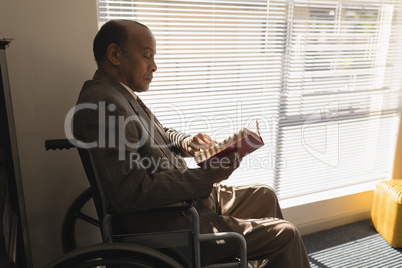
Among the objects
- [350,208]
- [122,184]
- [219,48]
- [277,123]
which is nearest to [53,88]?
[122,184]

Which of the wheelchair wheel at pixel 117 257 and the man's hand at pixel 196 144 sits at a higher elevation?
the man's hand at pixel 196 144

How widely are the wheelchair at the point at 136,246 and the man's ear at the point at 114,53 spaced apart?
34 cm

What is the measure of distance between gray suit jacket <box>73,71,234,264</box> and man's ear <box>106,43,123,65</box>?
6 centimetres

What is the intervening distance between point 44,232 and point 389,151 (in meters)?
2.40

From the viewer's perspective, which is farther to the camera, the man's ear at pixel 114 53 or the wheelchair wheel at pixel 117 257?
the man's ear at pixel 114 53

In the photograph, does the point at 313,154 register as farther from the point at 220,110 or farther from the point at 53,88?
the point at 53,88

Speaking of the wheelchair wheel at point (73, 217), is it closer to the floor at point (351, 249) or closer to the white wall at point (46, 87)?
the white wall at point (46, 87)

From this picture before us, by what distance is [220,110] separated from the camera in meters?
2.04

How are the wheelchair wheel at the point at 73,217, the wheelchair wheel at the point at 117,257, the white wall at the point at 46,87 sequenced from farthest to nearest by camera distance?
the wheelchair wheel at the point at 73,217 < the white wall at the point at 46,87 < the wheelchair wheel at the point at 117,257

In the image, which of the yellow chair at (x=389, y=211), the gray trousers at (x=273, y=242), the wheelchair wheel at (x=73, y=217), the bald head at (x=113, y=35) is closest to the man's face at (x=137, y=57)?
the bald head at (x=113, y=35)

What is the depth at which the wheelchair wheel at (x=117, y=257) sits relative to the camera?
107cm

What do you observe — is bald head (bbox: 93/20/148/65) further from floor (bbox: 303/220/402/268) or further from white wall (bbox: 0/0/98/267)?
floor (bbox: 303/220/402/268)

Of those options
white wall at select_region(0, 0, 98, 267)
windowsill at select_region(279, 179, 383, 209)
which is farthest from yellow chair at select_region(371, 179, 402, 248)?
white wall at select_region(0, 0, 98, 267)

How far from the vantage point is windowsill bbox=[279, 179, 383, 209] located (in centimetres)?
235
